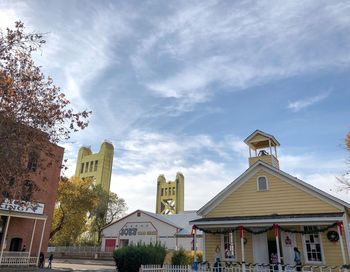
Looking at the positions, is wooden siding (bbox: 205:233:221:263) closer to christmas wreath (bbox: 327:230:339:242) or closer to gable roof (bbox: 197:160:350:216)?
gable roof (bbox: 197:160:350:216)

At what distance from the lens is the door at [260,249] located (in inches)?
655

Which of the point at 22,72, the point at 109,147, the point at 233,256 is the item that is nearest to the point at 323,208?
the point at 233,256

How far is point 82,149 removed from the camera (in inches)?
2813

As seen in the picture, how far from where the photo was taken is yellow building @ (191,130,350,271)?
49.2ft

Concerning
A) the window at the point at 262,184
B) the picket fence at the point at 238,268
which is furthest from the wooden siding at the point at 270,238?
the window at the point at 262,184

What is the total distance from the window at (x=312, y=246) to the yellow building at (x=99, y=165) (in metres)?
49.4

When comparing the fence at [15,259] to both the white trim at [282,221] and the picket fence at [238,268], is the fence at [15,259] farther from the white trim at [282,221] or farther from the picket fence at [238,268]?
the white trim at [282,221]

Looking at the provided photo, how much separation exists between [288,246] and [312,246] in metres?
1.21

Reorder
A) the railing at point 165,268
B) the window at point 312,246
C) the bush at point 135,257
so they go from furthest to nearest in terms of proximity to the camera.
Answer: the bush at point 135,257 < the railing at point 165,268 < the window at point 312,246

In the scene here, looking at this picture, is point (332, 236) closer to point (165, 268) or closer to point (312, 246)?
Answer: point (312, 246)

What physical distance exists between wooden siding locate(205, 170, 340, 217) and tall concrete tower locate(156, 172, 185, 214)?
52.2 m

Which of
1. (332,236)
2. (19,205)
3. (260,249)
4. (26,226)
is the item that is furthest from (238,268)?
(26,226)

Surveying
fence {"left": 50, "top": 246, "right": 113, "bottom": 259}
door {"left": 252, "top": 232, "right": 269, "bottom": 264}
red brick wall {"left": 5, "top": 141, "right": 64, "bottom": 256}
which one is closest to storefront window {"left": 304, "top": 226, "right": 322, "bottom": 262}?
door {"left": 252, "top": 232, "right": 269, "bottom": 264}

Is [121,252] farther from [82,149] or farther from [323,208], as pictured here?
[82,149]
